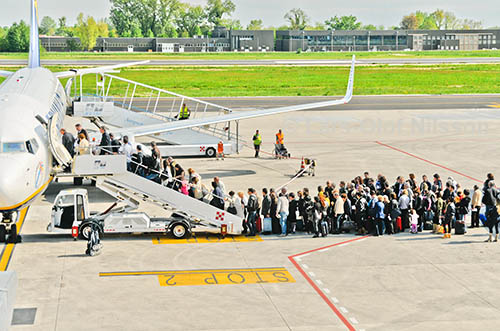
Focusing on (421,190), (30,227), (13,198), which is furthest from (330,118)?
(13,198)

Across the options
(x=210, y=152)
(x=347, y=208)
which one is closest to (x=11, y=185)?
(x=347, y=208)

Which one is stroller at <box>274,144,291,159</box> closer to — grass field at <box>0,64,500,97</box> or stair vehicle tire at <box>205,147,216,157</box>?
stair vehicle tire at <box>205,147,216,157</box>

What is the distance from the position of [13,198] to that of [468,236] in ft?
55.9

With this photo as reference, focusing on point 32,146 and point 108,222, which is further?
point 108,222

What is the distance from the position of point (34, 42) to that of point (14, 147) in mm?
23349

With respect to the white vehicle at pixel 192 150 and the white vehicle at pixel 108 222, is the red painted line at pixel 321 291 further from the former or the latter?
the white vehicle at pixel 192 150

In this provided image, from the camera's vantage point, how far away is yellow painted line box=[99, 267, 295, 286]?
21.1 metres

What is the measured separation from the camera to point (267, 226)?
2695 centimetres

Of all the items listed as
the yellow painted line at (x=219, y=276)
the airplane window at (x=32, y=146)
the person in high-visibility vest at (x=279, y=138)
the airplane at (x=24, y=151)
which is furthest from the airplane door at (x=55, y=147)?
the person in high-visibility vest at (x=279, y=138)

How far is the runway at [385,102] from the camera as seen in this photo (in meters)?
74.3

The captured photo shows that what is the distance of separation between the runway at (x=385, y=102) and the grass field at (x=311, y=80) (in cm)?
521

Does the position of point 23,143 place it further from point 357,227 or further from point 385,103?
point 385,103

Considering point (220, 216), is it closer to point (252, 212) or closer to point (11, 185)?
point (252, 212)

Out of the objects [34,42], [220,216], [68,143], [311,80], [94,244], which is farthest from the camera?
[311,80]
